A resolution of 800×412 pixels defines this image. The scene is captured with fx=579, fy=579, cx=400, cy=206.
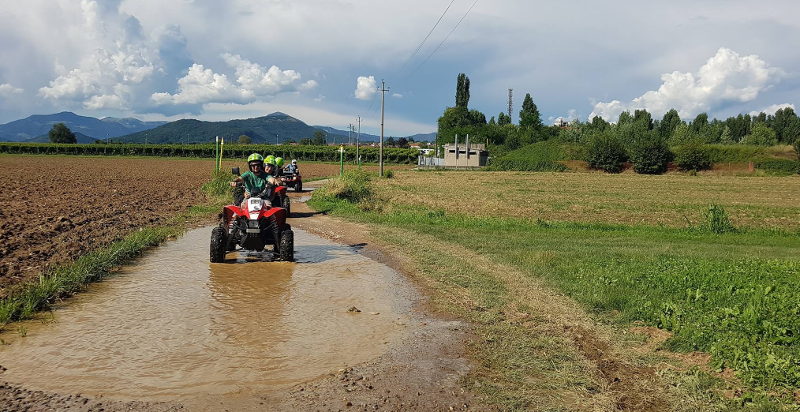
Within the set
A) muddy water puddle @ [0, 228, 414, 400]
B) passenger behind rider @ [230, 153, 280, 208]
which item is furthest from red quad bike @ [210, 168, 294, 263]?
passenger behind rider @ [230, 153, 280, 208]

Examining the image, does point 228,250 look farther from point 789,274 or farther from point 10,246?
point 789,274

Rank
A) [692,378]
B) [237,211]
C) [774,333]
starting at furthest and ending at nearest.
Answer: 1. [237,211]
2. [774,333]
3. [692,378]

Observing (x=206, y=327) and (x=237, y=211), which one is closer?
(x=206, y=327)

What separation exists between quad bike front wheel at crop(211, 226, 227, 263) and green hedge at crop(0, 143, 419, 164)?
285ft

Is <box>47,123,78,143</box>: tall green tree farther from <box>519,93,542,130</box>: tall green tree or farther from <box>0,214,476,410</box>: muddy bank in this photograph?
<box>0,214,476,410</box>: muddy bank

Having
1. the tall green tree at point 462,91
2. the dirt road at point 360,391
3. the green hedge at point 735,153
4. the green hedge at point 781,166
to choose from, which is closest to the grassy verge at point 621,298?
the dirt road at point 360,391

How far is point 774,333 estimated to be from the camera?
625 centimetres

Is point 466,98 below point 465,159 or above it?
above

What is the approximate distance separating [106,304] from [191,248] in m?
4.80

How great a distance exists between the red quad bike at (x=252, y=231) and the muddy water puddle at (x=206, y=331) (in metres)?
0.40

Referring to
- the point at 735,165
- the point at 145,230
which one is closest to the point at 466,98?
the point at 735,165

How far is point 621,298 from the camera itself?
821 centimetres

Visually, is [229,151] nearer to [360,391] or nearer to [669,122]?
[669,122]

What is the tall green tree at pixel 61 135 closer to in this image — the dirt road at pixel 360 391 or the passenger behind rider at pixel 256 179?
the passenger behind rider at pixel 256 179
